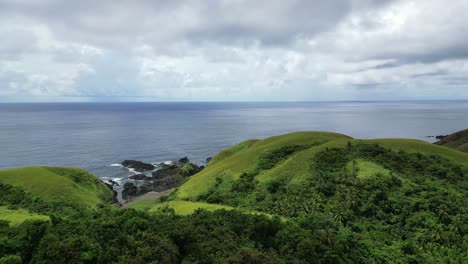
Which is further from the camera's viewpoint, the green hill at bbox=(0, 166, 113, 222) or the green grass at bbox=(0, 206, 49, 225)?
the green hill at bbox=(0, 166, 113, 222)

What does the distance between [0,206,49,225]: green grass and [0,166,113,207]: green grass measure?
24.9ft

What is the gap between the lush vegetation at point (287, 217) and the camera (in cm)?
3006

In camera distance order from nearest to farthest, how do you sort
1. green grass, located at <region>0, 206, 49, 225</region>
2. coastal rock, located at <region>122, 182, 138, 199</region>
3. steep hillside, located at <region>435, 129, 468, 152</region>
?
1. green grass, located at <region>0, 206, 49, 225</region>
2. coastal rock, located at <region>122, 182, 138, 199</region>
3. steep hillside, located at <region>435, 129, 468, 152</region>

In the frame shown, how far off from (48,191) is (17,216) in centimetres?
1621

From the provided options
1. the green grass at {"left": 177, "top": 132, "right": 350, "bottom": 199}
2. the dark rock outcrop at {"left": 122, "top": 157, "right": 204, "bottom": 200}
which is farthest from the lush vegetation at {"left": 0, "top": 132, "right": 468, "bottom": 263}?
the dark rock outcrop at {"left": 122, "top": 157, "right": 204, "bottom": 200}

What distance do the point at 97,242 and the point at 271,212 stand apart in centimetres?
2547

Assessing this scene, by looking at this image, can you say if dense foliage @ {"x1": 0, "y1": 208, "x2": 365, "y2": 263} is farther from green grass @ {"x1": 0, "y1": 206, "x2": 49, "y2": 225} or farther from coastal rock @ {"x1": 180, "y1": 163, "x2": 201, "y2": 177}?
coastal rock @ {"x1": 180, "y1": 163, "x2": 201, "y2": 177}

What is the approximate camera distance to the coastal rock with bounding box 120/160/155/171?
104 m

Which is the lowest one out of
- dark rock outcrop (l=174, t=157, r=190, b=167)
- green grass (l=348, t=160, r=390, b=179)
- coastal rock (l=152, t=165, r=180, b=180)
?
coastal rock (l=152, t=165, r=180, b=180)

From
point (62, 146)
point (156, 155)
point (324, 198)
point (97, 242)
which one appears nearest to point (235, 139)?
point (156, 155)

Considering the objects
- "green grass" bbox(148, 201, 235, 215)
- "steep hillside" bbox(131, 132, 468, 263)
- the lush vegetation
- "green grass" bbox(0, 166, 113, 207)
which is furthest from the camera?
"green grass" bbox(0, 166, 113, 207)

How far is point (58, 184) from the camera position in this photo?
6156cm

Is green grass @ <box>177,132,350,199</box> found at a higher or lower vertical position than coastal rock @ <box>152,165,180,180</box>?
higher

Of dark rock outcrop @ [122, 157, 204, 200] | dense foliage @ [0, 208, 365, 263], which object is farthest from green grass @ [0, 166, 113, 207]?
dense foliage @ [0, 208, 365, 263]
